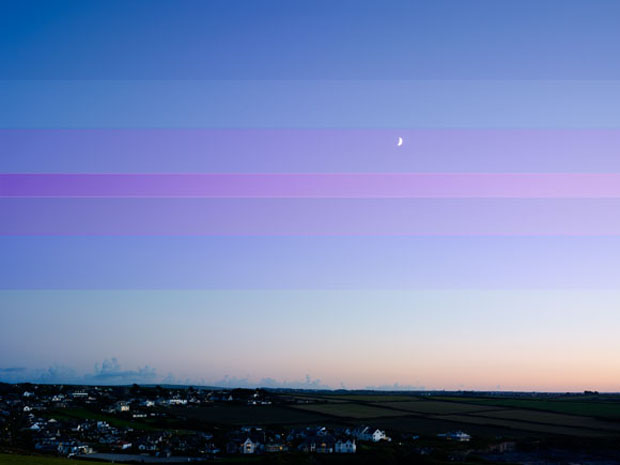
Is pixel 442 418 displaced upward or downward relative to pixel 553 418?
downward

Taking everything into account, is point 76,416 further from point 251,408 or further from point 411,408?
point 411,408

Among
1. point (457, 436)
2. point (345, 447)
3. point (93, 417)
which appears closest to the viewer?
point (345, 447)

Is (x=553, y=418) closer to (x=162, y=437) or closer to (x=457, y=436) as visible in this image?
(x=457, y=436)

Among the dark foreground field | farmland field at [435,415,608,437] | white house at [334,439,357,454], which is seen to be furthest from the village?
farmland field at [435,415,608,437]

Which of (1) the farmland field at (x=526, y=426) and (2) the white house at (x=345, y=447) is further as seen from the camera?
(1) the farmland field at (x=526, y=426)

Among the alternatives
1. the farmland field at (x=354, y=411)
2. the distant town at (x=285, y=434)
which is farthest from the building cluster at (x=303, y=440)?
the farmland field at (x=354, y=411)

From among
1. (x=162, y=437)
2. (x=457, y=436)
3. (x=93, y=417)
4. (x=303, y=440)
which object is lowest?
(x=93, y=417)

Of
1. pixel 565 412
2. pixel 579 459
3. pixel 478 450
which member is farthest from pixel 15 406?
pixel 565 412

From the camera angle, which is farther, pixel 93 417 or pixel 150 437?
pixel 93 417

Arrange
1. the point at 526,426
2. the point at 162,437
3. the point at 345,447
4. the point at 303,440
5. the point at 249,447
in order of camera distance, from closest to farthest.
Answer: the point at 249,447 → the point at 345,447 → the point at 303,440 → the point at 162,437 → the point at 526,426

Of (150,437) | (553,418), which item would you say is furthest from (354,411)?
(150,437)

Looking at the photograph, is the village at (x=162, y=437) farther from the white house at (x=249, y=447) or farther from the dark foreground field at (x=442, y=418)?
the dark foreground field at (x=442, y=418)
